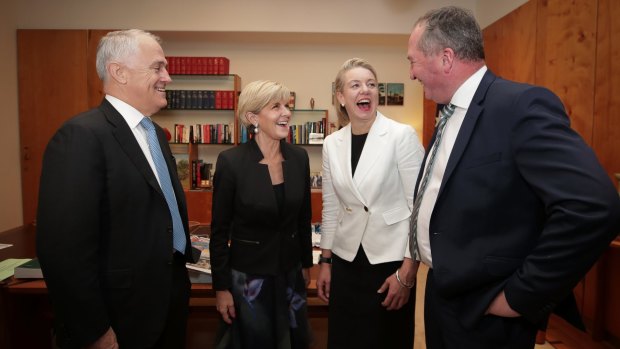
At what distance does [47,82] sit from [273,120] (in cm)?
474

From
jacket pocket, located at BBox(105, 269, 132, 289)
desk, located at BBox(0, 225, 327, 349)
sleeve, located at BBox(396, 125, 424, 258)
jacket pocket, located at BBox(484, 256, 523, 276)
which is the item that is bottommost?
desk, located at BBox(0, 225, 327, 349)

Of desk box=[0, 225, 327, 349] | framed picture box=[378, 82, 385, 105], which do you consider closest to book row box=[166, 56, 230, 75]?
framed picture box=[378, 82, 385, 105]

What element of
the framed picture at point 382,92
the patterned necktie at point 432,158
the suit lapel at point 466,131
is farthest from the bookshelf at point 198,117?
the suit lapel at point 466,131

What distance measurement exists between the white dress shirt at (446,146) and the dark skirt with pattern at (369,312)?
1.78 feet

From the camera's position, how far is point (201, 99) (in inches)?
223

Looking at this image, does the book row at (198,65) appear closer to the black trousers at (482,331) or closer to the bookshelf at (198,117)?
the bookshelf at (198,117)

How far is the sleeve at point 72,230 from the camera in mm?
1259

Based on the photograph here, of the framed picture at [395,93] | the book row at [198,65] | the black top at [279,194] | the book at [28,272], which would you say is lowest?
the book at [28,272]

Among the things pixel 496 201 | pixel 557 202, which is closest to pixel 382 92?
pixel 496 201

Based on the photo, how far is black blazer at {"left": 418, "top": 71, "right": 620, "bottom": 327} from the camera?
1.00m

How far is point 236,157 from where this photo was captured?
75.7 inches

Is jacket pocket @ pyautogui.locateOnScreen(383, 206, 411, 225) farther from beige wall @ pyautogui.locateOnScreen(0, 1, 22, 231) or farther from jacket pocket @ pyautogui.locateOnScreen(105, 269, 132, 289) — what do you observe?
beige wall @ pyautogui.locateOnScreen(0, 1, 22, 231)

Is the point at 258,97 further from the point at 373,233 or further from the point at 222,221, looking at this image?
the point at 373,233

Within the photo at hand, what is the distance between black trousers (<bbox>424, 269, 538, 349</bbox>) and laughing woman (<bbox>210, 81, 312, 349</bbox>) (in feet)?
2.46
